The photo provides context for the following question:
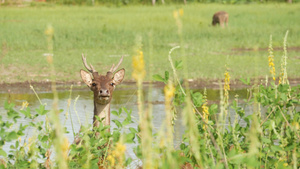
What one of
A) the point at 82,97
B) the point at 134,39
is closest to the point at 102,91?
the point at 82,97

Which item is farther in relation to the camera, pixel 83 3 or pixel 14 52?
pixel 83 3

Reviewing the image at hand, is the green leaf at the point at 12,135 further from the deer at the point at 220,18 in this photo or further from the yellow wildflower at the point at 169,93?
the deer at the point at 220,18

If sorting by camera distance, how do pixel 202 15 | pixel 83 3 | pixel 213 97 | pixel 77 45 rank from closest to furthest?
pixel 213 97 < pixel 77 45 < pixel 202 15 < pixel 83 3

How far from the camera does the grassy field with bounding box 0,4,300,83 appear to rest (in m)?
15.3

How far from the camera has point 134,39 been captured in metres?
19.9

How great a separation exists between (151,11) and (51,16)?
4.81 meters

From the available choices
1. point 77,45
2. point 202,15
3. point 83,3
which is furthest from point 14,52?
point 83,3

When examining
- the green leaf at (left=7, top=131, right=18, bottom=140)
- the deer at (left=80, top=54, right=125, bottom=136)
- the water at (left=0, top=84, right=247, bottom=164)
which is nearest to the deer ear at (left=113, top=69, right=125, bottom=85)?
the deer at (left=80, top=54, right=125, bottom=136)

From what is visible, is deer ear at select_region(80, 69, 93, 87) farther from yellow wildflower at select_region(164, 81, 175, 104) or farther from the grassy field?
the grassy field

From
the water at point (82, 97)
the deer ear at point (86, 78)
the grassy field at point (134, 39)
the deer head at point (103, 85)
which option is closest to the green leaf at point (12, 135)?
the deer head at point (103, 85)

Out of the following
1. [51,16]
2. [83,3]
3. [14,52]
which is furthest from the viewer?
[83,3]

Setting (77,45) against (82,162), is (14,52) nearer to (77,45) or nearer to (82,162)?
(77,45)

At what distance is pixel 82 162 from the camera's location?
13.3 ft

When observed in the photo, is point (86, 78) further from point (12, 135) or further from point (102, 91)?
point (12, 135)
